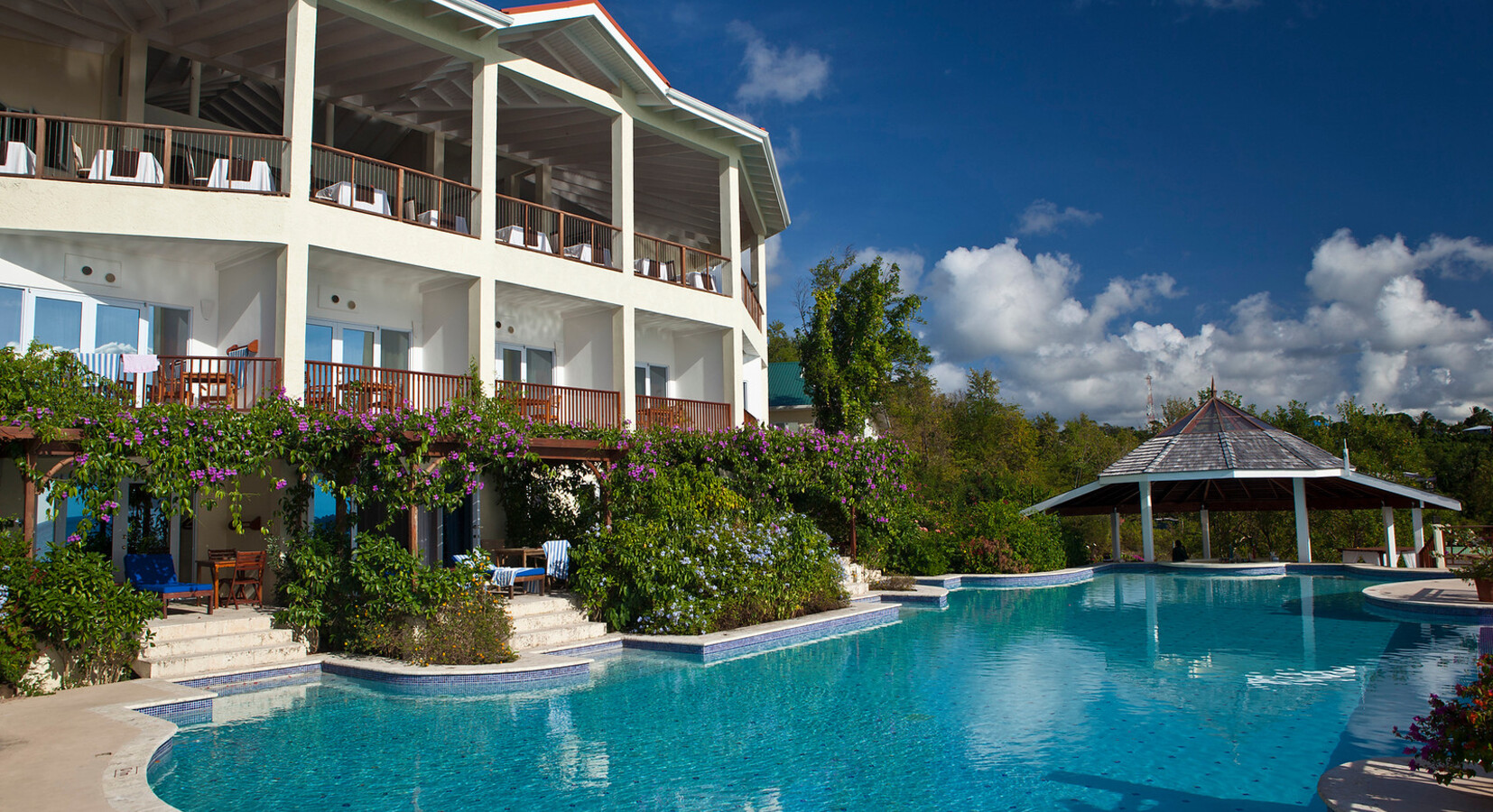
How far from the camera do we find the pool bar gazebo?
22.8 metres

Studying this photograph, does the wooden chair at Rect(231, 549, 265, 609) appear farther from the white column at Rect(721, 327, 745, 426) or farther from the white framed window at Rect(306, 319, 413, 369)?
the white column at Rect(721, 327, 745, 426)

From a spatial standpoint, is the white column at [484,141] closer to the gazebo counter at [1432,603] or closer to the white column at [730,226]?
the white column at [730,226]

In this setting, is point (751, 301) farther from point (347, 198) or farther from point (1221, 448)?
point (1221, 448)

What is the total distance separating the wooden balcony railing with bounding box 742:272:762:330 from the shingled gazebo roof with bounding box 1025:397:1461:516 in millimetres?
8945

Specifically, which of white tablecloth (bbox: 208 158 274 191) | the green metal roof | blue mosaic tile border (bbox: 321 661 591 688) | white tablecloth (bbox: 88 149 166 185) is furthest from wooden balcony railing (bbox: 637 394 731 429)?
the green metal roof

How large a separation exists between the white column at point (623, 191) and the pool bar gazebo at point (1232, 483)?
42.6ft

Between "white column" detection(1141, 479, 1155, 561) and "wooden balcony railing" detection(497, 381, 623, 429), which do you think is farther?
"white column" detection(1141, 479, 1155, 561)

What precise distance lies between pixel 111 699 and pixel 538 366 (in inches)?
419

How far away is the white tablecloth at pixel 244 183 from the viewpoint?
42.6 ft

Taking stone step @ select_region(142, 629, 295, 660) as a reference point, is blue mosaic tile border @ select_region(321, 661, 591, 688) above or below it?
below

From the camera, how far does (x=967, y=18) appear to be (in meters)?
21.7

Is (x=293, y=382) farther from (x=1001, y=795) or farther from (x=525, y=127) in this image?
(x=1001, y=795)

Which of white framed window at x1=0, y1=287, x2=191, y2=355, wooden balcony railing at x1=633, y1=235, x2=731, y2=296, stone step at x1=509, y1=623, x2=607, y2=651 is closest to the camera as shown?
stone step at x1=509, y1=623, x2=607, y2=651

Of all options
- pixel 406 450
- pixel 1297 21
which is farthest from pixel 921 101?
pixel 406 450
